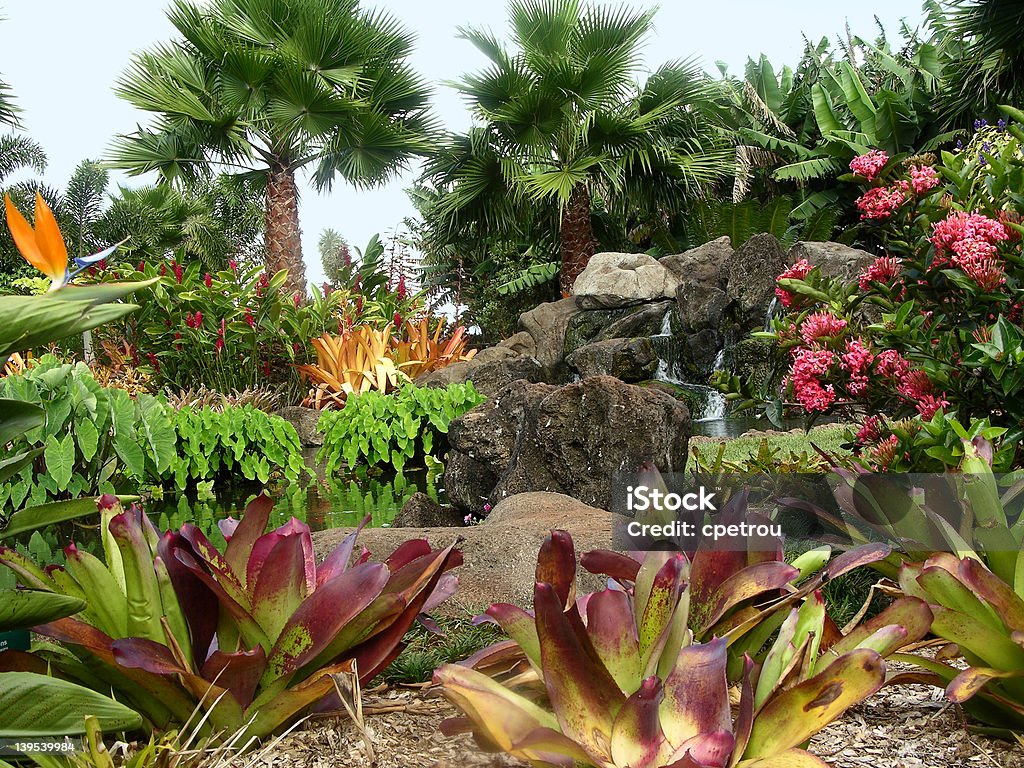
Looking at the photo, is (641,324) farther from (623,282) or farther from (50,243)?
(50,243)

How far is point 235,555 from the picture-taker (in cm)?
172

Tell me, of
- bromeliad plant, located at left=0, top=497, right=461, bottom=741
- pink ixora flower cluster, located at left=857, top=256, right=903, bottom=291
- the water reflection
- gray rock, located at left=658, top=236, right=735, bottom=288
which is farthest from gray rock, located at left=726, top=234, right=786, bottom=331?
bromeliad plant, located at left=0, top=497, right=461, bottom=741

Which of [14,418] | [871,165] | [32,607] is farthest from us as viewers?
[871,165]

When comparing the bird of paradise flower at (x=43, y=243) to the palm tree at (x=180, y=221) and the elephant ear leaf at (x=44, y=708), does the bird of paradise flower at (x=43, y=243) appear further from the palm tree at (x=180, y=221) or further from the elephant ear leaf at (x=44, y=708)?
the palm tree at (x=180, y=221)

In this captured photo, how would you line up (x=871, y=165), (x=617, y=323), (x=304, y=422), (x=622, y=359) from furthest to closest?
(x=617, y=323), (x=622, y=359), (x=304, y=422), (x=871, y=165)

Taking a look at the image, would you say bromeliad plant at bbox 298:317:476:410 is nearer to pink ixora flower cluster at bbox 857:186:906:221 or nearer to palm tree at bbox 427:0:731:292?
palm tree at bbox 427:0:731:292

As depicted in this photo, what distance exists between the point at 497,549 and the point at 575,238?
14.1 metres

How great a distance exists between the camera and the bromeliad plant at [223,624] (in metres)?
1.44

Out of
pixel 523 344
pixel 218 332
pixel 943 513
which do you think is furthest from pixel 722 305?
pixel 943 513

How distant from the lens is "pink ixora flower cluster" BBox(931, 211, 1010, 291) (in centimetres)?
257

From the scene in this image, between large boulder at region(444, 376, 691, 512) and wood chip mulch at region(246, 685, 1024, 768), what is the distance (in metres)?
3.11

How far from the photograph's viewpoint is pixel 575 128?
571 inches

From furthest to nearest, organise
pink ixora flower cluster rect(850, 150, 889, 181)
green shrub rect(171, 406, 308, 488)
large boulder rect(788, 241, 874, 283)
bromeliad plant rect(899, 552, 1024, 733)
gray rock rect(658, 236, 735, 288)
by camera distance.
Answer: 1. gray rock rect(658, 236, 735, 288)
2. large boulder rect(788, 241, 874, 283)
3. green shrub rect(171, 406, 308, 488)
4. pink ixora flower cluster rect(850, 150, 889, 181)
5. bromeliad plant rect(899, 552, 1024, 733)

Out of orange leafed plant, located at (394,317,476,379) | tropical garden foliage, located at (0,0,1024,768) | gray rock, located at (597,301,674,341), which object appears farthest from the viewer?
gray rock, located at (597,301,674,341)
